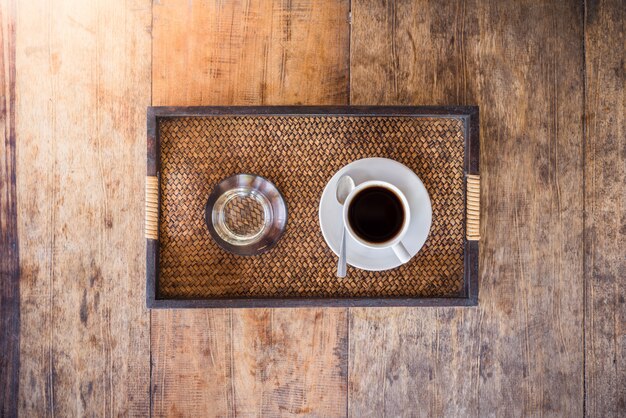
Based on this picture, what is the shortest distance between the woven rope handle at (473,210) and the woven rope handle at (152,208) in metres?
0.48

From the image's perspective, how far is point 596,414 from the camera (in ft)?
2.81

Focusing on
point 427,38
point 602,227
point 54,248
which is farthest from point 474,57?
point 54,248

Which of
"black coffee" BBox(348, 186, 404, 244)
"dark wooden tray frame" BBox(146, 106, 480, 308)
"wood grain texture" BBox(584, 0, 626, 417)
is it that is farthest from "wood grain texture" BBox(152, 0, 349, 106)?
"wood grain texture" BBox(584, 0, 626, 417)

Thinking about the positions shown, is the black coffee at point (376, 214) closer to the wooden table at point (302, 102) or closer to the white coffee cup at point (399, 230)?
the white coffee cup at point (399, 230)

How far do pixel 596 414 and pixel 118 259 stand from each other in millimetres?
943

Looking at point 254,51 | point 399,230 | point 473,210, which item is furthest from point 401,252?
point 254,51

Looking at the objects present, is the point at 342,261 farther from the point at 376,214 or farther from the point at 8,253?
the point at 8,253

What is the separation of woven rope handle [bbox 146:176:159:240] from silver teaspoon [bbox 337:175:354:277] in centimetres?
28

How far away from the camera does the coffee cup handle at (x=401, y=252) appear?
0.65 m

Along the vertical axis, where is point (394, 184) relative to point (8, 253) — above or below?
above

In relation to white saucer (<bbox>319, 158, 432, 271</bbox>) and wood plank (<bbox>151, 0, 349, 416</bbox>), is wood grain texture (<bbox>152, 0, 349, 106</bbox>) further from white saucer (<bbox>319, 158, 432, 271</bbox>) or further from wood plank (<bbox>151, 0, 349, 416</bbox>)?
white saucer (<bbox>319, 158, 432, 271</bbox>)

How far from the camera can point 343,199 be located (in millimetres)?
676

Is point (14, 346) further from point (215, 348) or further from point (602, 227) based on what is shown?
point (602, 227)

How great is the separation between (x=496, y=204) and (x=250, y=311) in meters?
0.50
